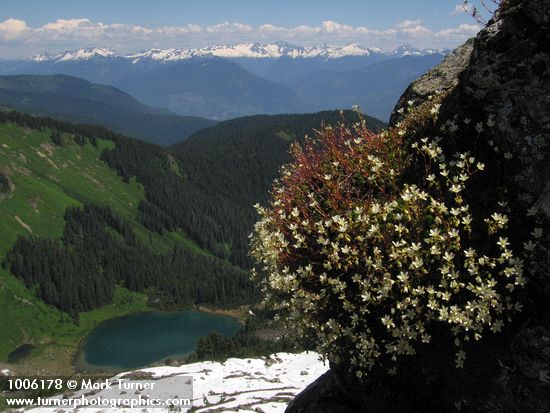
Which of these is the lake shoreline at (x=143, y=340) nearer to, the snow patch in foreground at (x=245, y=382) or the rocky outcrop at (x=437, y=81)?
the snow patch in foreground at (x=245, y=382)

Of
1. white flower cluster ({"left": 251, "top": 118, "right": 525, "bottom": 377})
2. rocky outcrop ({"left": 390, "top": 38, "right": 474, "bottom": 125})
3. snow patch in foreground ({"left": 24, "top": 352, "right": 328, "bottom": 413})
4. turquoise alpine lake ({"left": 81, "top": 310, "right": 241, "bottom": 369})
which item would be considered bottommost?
turquoise alpine lake ({"left": 81, "top": 310, "right": 241, "bottom": 369})

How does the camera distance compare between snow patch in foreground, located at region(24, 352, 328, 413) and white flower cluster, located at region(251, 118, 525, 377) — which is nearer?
white flower cluster, located at region(251, 118, 525, 377)

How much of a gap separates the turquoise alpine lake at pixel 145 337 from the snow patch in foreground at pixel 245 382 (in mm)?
94045

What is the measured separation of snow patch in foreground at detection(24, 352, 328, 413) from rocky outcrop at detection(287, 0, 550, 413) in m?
22.8

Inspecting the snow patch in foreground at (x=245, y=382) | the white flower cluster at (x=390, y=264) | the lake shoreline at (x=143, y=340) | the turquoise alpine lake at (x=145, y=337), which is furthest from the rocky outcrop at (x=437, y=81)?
the turquoise alpine lake at (x=145, y=337)

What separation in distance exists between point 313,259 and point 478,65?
173 inches

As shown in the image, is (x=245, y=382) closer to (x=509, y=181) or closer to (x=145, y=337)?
(x=509, y=181)

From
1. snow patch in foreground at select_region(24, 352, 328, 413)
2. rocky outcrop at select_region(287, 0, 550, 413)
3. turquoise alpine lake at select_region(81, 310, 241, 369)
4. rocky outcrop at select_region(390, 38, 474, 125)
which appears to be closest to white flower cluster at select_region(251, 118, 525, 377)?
rocky outcrop at select_region(287, 0, 550, 413)

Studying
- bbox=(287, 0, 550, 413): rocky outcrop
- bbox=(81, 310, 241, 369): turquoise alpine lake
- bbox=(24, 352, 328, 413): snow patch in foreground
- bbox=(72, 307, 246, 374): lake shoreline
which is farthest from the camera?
bbox=(81, 310, 241, 369): turquoise alpine lake

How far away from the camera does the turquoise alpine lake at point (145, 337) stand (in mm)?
152075

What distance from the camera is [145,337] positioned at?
172 m

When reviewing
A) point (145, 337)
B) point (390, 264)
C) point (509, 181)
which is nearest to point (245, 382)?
point (390, 264)

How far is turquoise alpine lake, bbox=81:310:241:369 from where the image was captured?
499 ft

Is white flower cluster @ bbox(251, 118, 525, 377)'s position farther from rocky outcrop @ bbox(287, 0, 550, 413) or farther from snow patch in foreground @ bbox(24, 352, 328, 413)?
snow patch in foreground @ bbox(24, 352, 328, 413)
